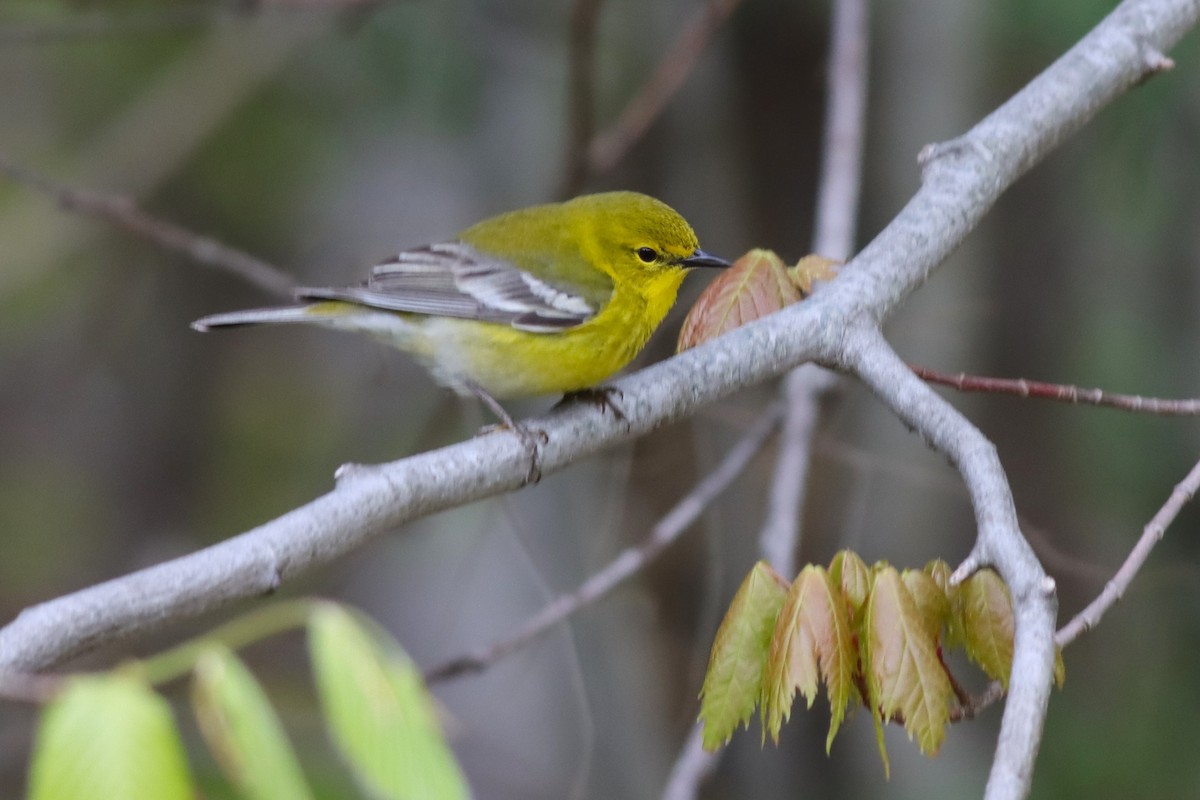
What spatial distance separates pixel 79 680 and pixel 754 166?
4812 mm

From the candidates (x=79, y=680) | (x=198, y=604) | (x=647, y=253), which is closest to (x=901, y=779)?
(x=647, y=253)

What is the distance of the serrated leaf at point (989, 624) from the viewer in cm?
200

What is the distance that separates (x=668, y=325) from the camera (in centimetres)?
466

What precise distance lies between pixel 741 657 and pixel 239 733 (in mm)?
1068

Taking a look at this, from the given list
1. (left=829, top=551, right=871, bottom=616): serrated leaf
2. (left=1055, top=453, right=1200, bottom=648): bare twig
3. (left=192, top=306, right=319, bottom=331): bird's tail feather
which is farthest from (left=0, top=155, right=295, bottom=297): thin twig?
(left=1055, top=453, right=1200, bottom=648): bare twig

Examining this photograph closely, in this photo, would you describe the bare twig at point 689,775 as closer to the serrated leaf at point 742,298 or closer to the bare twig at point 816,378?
the bare twig at point 816,378

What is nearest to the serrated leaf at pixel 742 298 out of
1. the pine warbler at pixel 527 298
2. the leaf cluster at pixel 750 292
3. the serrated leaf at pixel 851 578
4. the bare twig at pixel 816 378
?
the leaf cluster at pixel 750 292

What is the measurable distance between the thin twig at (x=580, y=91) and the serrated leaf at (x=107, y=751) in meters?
3.39

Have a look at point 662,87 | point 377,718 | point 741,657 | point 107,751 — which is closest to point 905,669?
point 741,657

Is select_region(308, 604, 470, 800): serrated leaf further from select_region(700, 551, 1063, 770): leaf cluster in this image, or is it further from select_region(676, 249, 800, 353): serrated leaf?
select_region(676, 249, 800, 353): serrated leaf

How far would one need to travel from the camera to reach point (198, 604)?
1.73 metres

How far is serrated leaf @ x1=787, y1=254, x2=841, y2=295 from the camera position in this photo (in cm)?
286

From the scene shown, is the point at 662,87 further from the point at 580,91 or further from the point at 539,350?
the point at 539,350

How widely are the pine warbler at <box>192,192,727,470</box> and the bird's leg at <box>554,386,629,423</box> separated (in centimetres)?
7
